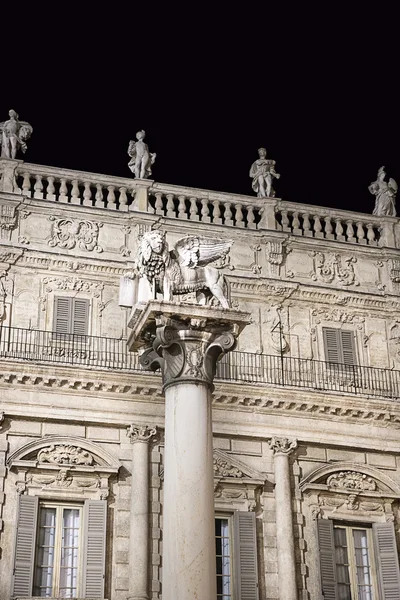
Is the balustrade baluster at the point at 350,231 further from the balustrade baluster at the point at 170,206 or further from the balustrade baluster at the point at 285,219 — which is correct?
the balustrade baluster at the point at 170,206

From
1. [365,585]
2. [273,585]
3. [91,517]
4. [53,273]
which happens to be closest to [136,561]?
[91,517]

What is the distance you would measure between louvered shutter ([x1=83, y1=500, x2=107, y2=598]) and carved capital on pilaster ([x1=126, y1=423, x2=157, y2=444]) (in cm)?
161

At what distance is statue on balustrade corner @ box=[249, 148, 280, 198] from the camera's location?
2730 centimetres

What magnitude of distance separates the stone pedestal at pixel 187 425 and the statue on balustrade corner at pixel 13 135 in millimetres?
12777

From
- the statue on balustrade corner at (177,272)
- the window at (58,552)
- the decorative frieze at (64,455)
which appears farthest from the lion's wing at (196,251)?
the window at (58,552)

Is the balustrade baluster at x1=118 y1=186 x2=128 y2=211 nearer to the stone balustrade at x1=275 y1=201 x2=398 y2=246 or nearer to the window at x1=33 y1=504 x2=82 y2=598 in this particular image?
the stone balustrade at x1=275 y1=201 x2=398 y2=246

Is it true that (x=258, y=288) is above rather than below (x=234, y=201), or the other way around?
below

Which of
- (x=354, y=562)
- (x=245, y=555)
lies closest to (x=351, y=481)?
(x=354, y=562)

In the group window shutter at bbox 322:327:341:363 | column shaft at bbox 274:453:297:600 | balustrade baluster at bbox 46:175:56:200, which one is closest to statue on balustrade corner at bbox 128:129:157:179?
balustrade baluster at bbox 46:175:56:200

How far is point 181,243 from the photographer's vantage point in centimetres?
1417

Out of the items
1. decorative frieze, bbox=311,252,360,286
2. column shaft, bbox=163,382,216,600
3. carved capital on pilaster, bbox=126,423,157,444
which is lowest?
A: column shaft, bbox=163,382,216,600

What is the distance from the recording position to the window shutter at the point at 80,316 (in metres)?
24.6

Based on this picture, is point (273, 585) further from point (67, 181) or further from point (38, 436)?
point (67, 181)

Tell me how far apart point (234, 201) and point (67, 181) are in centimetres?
446
